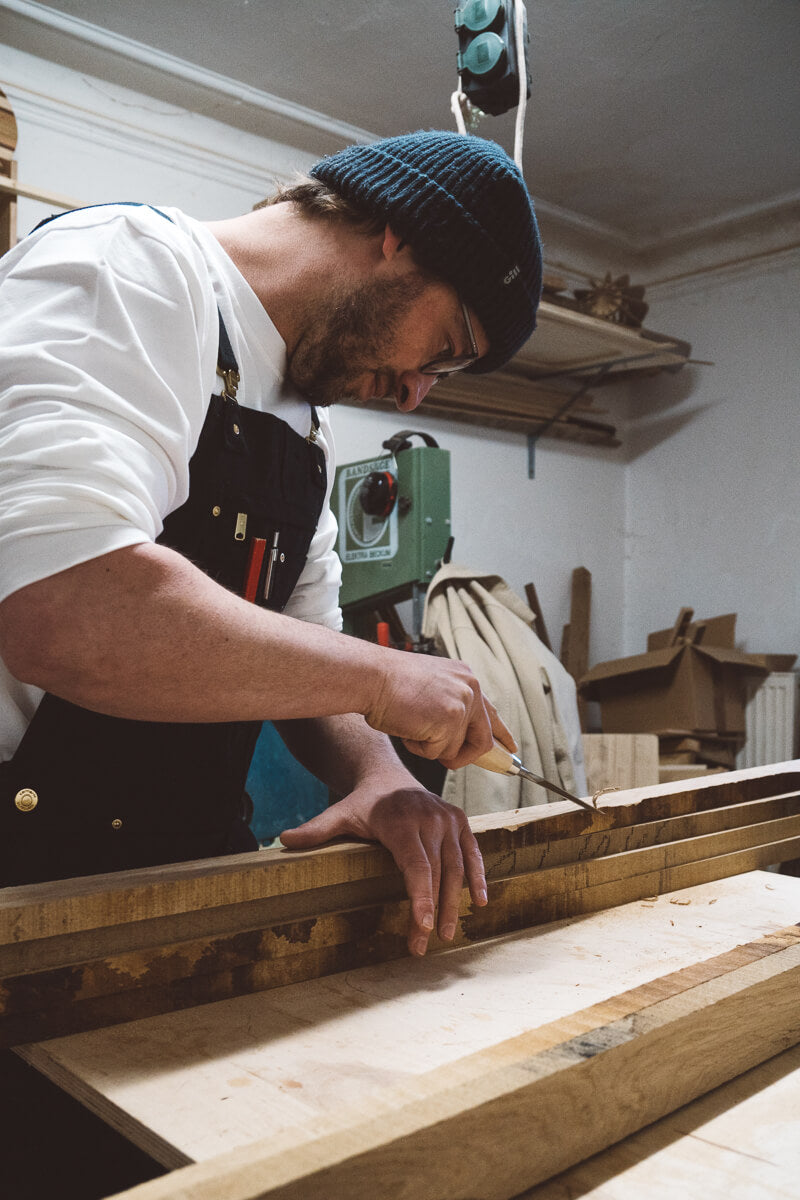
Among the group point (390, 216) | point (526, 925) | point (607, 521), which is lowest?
point (526, 925)

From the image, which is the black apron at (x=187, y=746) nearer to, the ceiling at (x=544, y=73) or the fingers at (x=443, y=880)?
the fingers at (x=443, y=880)

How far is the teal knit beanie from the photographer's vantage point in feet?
4.06

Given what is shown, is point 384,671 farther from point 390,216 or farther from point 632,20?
point 632,20

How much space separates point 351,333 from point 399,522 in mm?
1984

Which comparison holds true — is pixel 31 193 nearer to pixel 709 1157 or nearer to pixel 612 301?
pixel 612 301

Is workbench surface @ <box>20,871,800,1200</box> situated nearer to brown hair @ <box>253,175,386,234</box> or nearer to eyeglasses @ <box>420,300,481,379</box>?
eyeglasses @ <box>420,300,481,379</box>

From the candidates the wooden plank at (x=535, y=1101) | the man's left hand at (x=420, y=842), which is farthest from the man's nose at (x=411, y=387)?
the wooden plank at (x=535, y=1101)

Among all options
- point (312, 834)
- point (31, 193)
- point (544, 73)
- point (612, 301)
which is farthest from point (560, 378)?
point (312, 834)

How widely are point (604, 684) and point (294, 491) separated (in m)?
3.48

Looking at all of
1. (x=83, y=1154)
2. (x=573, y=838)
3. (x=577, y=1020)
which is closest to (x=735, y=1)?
(x=573, y=838)

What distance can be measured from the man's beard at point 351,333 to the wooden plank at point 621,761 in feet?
8.66

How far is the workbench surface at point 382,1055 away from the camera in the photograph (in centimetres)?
66

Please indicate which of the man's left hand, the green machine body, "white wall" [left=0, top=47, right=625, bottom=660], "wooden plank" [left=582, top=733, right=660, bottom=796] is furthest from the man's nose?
"wooden plank" [left=582, top=733, right=660, bottom=796]

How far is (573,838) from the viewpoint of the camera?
4.00ft
